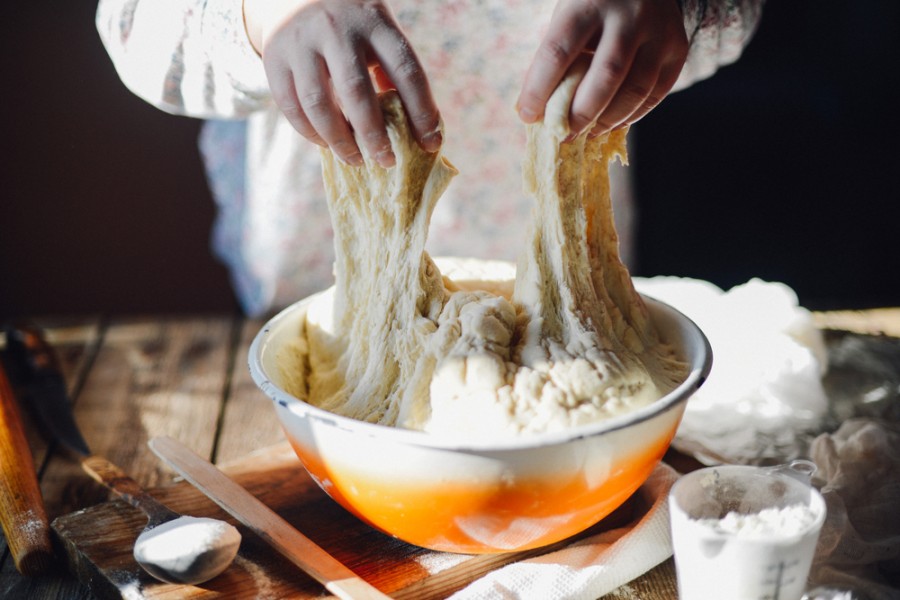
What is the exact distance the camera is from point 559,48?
64cm

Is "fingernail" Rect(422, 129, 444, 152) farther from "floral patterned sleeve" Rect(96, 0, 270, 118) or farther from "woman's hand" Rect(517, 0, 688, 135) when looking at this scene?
"floral patterned sleeve" Rect(96, 0, 270, 118)

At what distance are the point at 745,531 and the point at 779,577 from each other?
4cm

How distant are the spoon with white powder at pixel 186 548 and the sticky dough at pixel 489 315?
14cm

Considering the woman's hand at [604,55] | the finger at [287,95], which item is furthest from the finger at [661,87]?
the finger at [287,95]

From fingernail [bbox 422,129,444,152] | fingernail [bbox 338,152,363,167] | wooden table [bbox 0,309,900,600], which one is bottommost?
wooden table [bbox 0,309,900,600]

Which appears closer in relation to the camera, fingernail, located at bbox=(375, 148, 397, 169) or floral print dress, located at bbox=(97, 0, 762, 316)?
fingernail, located at bbox=(375, 148, 397, 169)

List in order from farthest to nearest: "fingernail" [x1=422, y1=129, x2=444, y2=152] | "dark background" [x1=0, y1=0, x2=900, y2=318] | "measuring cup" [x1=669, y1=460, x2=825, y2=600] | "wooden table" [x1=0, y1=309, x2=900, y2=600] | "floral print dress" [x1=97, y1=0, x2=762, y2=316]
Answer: "dark background" [x1=0, y1=0, x2=900, y2=318] < "floral print dress" [x1=97, y1=0, x2=762, y2=316] < "wooden table" [x1=0, y1=309, x2=900, y2=600] < "fingernail" [x1=422, y1=129, x2=444, y2=152] < "measuring cup" [x1=669, y1=460, x2=825, y2=600]

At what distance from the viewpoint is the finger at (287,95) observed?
2.29 feet

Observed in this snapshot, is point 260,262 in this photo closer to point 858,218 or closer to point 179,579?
point 179,579

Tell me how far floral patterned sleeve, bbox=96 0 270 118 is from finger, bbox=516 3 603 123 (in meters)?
0.42

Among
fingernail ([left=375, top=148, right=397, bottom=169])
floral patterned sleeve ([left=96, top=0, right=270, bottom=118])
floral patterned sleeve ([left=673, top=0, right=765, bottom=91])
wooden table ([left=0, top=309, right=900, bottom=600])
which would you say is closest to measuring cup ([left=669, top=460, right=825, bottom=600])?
wooden table ([left=0, top=309, right=900, bottom=600])

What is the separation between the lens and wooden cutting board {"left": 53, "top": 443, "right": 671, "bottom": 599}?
0.69m

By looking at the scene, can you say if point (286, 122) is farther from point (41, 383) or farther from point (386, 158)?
point (386, 158)

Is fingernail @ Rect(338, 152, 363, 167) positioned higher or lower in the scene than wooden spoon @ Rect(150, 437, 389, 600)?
higher
